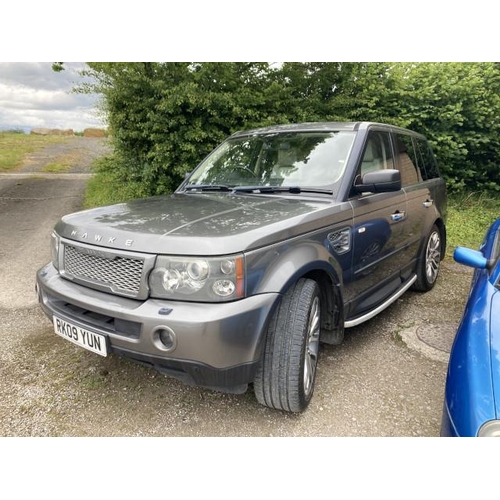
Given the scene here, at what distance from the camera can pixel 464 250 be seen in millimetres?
2598

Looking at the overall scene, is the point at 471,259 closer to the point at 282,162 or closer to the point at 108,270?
the point at 282,162

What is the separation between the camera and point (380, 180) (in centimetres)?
277

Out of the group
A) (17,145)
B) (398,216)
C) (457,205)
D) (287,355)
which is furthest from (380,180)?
(17,145)

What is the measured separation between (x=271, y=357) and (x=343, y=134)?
196 cm

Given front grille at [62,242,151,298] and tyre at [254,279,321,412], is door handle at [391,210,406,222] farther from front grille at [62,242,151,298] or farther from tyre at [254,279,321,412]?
front grille at [62,242,151,298]

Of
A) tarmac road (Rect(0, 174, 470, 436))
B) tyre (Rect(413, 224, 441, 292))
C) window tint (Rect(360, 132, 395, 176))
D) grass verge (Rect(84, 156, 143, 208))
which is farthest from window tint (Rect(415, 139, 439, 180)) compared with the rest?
grass verge (Rect(84, 156, 143, 208))

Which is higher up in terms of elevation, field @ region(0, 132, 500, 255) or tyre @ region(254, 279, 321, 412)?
tyre @ region(254, 279, 321, 412)

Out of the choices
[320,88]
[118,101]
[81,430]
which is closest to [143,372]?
[81,430]

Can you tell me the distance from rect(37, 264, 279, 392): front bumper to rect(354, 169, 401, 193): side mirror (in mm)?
1267

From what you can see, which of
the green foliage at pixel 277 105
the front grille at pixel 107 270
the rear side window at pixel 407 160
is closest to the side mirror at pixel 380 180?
the rear side window at pixel 407 160

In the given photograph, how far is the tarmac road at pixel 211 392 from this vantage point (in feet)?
7.63

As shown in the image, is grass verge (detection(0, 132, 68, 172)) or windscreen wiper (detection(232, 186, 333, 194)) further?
grass verge (detection(0, 132, 68, 172))

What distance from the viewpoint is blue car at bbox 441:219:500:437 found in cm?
157

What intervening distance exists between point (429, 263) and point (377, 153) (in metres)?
1.80
